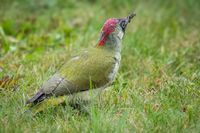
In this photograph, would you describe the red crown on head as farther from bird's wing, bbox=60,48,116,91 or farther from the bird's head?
bird's wing, bbox=60,48,116,91

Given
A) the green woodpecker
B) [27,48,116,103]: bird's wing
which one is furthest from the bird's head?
[27,48,116,103]: bird's wing

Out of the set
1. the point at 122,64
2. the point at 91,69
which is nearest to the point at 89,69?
the point at 91,69

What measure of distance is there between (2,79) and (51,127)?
1.03 m

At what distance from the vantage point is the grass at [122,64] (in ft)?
14.8

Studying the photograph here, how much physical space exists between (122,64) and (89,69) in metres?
1.38

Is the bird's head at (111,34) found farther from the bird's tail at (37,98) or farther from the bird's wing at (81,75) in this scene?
the bird's tail at (37,98)

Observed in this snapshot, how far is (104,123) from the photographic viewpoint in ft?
14.3

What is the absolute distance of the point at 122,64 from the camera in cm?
635

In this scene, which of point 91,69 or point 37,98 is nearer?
point 37,98

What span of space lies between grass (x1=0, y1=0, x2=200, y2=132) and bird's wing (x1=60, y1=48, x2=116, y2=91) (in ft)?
0.56

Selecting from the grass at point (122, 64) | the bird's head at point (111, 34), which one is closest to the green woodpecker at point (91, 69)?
the bird's head at point (111, 34)

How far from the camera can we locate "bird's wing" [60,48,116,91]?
16.2ft

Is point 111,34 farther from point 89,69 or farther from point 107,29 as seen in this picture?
point 89,69

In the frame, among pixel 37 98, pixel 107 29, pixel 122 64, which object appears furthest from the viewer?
pixel 122 64
